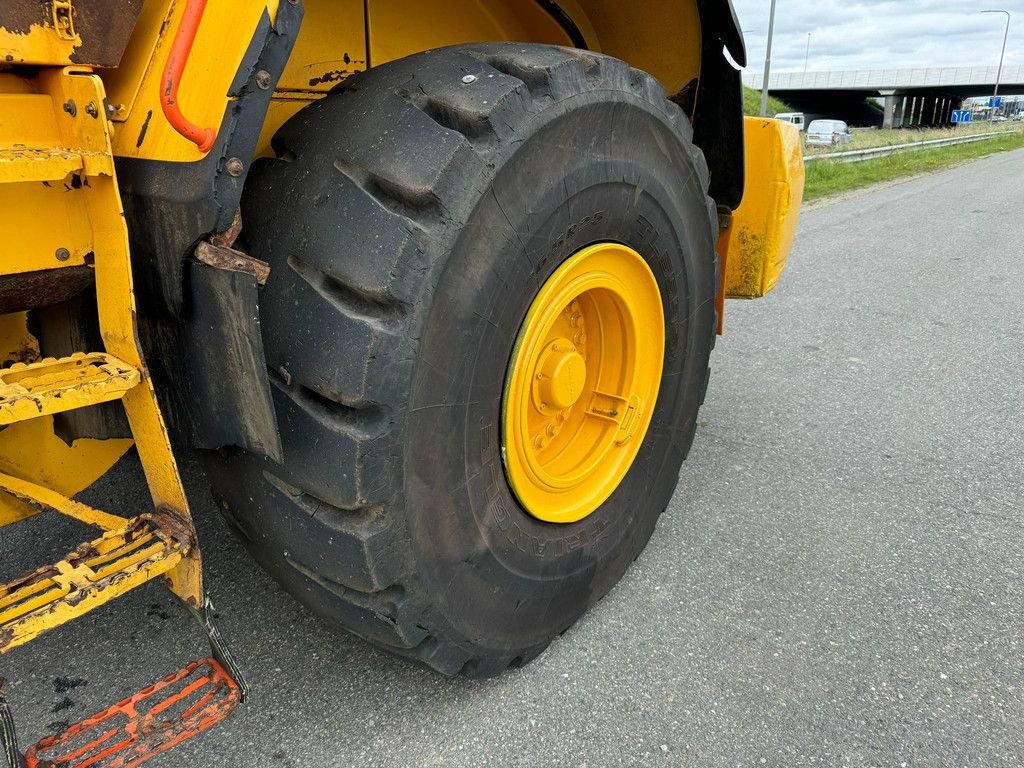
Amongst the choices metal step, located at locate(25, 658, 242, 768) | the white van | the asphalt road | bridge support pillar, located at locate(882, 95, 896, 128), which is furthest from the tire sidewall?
bridge support pillar, located at locate(882, 95, 896, 128)

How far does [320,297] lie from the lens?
4.41 ft

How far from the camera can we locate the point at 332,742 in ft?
5.75

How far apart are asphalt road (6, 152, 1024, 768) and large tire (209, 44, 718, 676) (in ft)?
0.74

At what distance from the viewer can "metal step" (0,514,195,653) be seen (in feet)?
Result: 4.02

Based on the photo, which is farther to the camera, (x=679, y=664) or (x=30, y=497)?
(x=679, y=664)

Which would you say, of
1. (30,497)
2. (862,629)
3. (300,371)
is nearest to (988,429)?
(862,629)

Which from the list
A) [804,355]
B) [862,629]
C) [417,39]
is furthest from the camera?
[804,355]

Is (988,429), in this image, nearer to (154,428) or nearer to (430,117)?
(430,117)

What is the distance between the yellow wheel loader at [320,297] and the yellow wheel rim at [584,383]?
1 cm

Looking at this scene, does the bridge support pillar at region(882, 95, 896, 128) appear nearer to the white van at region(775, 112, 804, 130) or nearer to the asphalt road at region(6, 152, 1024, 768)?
the white van at region(775, 112, 804, 130)

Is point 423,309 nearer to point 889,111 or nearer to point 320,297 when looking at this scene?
point 320,297

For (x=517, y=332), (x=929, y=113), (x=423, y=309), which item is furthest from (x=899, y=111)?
(x=423, y=309)

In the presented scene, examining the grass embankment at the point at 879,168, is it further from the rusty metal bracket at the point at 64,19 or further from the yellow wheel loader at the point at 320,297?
the rusty metal bracket at the point at 64,19

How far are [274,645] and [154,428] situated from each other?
908 millimetres
